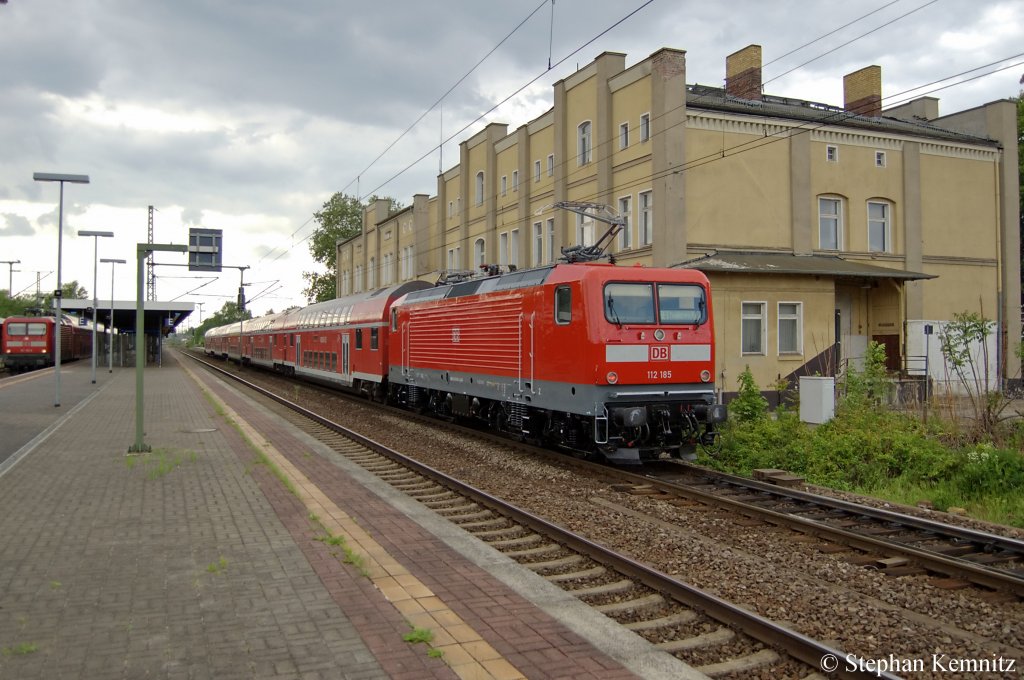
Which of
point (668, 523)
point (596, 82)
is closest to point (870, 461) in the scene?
point (668, 523)

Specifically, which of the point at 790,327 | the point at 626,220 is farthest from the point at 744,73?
the point at 790,327

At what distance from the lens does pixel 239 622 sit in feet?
15.4

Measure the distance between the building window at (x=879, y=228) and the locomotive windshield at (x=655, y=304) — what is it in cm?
1578

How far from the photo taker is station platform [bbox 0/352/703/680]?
4.17m

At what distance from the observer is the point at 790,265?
69.5 ft

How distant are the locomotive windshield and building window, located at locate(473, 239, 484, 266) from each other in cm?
2314

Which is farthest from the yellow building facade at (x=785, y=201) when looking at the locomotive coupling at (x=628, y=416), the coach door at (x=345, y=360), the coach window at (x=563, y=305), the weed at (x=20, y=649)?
the weed at (x=20, y=649)

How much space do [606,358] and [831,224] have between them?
54.4 feet

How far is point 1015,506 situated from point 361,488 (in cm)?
787

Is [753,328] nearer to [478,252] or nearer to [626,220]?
[626,220]

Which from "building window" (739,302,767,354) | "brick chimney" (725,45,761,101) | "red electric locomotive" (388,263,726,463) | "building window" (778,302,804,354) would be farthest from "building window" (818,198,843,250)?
"red electric locomotive" (388,263,726,463)

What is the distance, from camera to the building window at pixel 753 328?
21.3m

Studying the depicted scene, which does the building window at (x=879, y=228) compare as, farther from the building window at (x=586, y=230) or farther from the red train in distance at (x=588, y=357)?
the red train in distance at (x=588, y=357)

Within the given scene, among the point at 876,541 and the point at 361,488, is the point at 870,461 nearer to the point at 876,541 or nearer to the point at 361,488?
the point at 876,541
